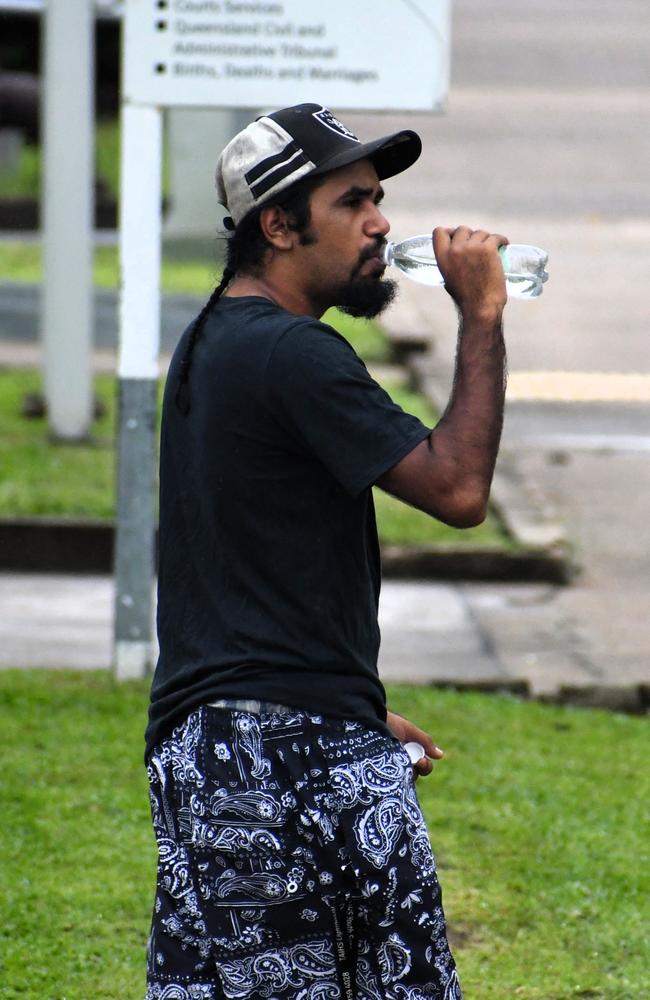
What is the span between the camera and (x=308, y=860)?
2.86m

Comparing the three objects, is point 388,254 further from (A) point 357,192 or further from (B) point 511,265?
(B) point 511,265

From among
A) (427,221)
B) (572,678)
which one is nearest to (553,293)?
(427,221)

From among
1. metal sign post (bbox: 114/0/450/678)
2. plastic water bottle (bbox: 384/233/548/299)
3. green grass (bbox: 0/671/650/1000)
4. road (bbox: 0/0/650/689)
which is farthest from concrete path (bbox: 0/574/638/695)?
plastic water bottle (bbox: 384/233/548/299)

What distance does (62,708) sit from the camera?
617 centimetres

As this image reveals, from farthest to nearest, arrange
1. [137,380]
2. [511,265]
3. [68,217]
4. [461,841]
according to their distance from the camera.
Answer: [68,217], [137,380], [461,841], [511,265]

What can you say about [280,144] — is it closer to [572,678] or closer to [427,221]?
[572,678]

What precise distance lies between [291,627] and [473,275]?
644 millimetres

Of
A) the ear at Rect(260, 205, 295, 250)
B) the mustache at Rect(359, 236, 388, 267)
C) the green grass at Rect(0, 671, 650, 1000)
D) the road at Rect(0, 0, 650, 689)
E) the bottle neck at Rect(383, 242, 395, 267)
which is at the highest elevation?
the ear at Rect(260, 205, 295, 250)

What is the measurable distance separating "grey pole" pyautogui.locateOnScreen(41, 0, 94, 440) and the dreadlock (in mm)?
7114

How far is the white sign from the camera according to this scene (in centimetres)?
604

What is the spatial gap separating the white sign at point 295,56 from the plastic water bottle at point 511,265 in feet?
8.95

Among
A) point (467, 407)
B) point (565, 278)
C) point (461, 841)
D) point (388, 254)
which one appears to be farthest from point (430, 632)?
point (565, 278)

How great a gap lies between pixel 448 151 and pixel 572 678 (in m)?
16.4

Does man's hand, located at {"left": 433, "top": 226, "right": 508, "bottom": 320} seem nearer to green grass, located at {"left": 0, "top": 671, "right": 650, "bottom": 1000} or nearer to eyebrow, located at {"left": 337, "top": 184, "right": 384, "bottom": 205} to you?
eyebrow, located at {"left": 337, "top": 184, "right": 384, "bottom": 205}
